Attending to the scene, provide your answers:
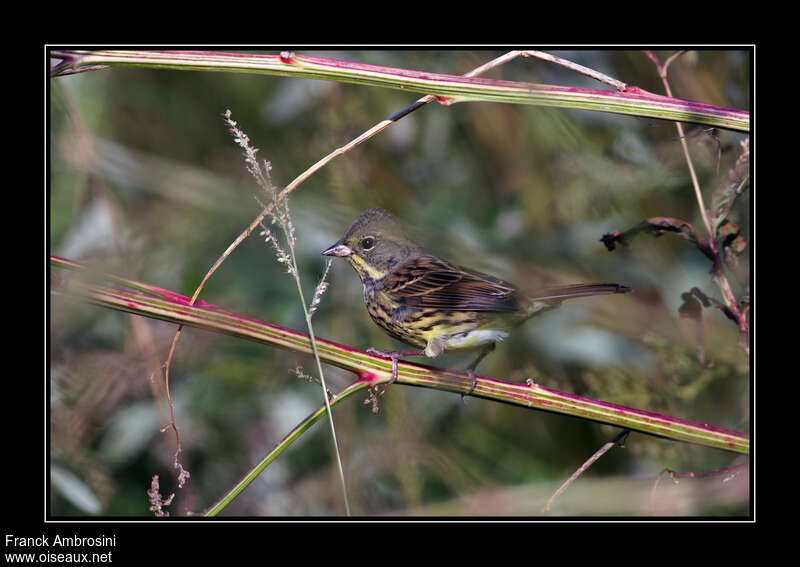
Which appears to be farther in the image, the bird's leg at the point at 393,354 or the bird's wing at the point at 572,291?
the bird's wing at the point at 572,291

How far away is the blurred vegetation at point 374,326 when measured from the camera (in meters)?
2.70

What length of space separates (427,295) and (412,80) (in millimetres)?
1063

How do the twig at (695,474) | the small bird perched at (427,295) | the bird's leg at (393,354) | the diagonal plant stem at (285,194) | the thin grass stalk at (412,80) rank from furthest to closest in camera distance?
the small bird perched at (427,295)
the twig at (695,474)
the bird's leg at (393,354)
the thin grass stalk at (412,80)
the diagonal plant stem at (285,194)

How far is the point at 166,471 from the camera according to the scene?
3498 mm

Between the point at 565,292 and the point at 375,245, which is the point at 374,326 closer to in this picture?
the point at 375,245

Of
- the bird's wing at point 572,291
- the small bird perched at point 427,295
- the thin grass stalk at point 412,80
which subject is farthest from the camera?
the small bird perched at point 427,295

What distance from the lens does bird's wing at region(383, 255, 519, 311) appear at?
2689 mm

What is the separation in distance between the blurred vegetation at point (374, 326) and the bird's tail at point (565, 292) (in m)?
0.16

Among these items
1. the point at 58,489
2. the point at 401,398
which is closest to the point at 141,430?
the point at 58,489

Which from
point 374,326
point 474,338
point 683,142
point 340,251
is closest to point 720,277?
point 683,142

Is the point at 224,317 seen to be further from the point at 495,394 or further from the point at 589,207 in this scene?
the point at 589,207

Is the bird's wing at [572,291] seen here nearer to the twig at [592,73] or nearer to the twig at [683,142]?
the twig at [683,142]

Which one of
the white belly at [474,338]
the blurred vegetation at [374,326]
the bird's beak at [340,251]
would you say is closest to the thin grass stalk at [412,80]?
the blurred vegetation at [374,326]

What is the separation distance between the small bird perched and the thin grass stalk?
678 mm
